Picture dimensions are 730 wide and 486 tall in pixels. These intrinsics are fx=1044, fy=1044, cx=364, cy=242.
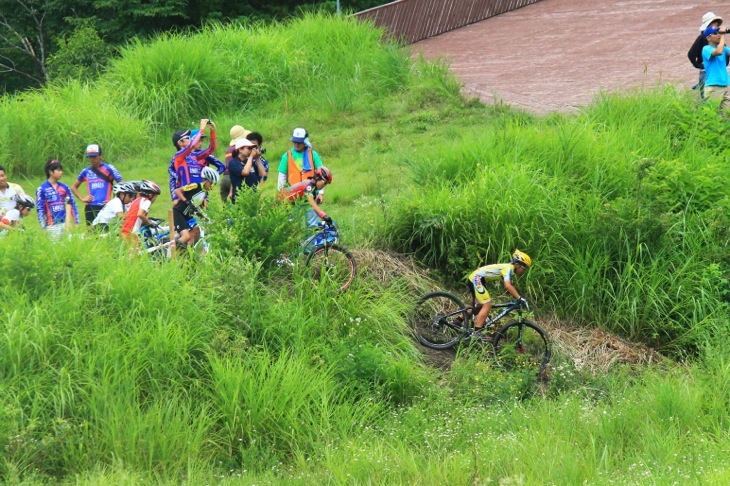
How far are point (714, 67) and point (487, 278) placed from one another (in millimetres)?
5743

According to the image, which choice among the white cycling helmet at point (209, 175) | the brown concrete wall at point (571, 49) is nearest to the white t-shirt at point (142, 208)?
the white cycling helmet at point (209, 175)

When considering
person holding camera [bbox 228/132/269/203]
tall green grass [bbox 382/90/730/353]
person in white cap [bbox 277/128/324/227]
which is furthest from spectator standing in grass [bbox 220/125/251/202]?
tall green grass [bbox 382/90/730/353]

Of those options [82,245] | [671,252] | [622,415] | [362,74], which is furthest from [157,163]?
[622,415]

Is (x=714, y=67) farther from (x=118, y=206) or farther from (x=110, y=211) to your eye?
(x=110, y=211)

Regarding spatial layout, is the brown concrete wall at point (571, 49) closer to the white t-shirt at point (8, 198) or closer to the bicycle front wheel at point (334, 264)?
the bicycle front wheel at point (334, 264)

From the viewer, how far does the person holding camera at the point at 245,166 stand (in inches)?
472

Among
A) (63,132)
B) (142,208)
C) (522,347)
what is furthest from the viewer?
(63,132)

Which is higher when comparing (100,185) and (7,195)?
(7,195)

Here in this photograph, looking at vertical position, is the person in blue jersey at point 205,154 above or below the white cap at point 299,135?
below

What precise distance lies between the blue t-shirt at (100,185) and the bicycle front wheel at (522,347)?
5207 mm

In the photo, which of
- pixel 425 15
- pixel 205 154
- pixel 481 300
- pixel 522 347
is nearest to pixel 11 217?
pixel 205 154

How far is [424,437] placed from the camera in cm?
944

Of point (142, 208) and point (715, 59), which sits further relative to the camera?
point (715, 59)

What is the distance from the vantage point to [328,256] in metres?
11.4
